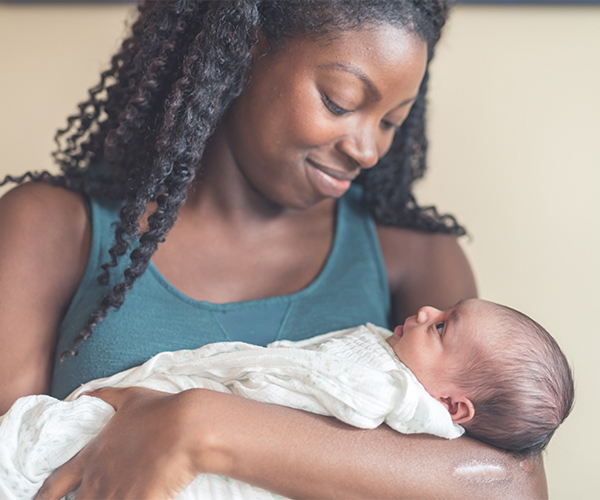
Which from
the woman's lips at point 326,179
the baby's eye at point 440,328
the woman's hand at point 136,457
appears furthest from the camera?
the woman's lips at point 326,179

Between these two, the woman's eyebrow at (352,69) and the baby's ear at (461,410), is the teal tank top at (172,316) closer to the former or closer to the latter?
the baby's ear at (461,410)

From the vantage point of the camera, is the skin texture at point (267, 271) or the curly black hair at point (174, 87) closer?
the skin texture at point (267, 271)

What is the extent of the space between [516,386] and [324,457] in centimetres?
38

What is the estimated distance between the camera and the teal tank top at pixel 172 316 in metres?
1.22

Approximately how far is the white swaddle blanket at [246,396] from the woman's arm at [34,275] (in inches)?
4.9

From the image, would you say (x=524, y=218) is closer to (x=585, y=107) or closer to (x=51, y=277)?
(x=585, y=107)

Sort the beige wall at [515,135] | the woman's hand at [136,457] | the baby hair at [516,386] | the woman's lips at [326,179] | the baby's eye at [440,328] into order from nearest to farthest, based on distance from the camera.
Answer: the woman's hand at [136,457], the baby hair at [516,386], the baby's eye at [440,328], the woman's lips at [326,179], the beige wall at [515,135]

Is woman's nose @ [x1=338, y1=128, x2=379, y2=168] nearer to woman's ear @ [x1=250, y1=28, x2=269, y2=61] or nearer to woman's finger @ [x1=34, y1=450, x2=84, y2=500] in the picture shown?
woman's ear @ [x1=250, y1=28, x2=269, y2=61]

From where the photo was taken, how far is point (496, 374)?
107 centimetres

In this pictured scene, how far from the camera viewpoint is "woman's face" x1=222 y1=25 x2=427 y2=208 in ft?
3.83

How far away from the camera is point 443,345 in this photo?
112 cm

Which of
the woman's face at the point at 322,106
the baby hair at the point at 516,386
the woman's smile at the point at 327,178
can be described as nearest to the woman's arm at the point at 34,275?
the woman's face at the point at 322,106

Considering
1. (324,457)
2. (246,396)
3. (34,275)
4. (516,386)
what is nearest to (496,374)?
(516,386)

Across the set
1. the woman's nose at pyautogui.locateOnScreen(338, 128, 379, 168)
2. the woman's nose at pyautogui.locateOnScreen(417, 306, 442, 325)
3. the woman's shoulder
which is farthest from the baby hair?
the woman's shoulder
